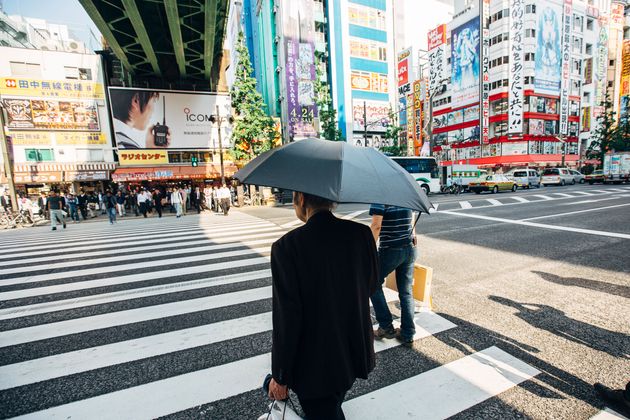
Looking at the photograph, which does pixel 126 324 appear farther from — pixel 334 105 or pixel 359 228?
pixel 334 105

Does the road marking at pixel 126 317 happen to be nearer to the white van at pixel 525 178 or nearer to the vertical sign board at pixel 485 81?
the white van at pixel 525 178

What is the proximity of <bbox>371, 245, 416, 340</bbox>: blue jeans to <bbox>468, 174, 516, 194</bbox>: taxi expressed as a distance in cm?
2490

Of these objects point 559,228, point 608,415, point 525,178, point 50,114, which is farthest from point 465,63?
point 608,415

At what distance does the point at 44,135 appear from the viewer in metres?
26.1

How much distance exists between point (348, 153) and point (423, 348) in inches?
96.2

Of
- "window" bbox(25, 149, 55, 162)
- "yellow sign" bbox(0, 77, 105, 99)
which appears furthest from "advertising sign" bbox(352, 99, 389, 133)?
"window" bbox(25, 149, 55, 162)

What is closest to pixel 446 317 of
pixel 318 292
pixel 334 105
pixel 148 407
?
pixel 318 292

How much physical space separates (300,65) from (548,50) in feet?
117

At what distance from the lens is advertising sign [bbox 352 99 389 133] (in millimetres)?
39253

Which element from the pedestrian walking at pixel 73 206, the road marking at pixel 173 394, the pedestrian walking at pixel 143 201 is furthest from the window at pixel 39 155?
the road marking at pixel 173 394

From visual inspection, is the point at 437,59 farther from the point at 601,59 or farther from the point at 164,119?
the point at 164,119

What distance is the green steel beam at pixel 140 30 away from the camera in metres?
15.1

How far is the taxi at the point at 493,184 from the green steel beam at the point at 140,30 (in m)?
26.2

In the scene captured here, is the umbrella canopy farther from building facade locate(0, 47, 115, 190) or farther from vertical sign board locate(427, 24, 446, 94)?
vertical sign board locate(427, 24, 446, 94)
